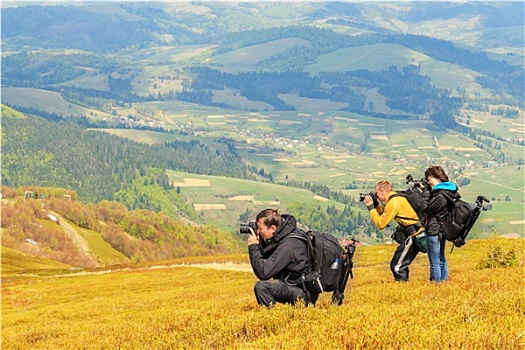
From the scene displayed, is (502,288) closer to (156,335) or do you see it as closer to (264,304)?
(264,304)

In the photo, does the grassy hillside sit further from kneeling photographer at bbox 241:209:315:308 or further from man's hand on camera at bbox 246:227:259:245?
man's hand on camera at bbox 246:227:259:245

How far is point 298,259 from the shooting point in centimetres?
1439

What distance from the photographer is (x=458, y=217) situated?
19172 millimetres

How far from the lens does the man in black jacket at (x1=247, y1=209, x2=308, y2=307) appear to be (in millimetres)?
14164

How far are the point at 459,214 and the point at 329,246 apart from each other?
6.50 meters

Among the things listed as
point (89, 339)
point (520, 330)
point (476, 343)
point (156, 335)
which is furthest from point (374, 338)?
point (89, 339)

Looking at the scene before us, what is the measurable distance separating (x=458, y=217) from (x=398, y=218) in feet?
6.36

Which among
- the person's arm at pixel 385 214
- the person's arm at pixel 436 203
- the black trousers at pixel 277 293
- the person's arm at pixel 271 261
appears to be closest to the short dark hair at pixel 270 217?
the person's arm at pixel 271 261

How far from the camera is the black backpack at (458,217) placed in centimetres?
1905

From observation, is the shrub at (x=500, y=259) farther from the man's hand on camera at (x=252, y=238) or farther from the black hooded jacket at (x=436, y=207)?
the man's hand on camera at (x=252, y=238)

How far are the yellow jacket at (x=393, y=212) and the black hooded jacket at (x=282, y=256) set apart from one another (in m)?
5.18

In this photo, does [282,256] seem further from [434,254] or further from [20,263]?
[20,263]

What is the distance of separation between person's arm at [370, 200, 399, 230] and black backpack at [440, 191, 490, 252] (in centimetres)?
159

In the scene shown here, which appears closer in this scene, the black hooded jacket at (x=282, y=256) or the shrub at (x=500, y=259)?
the black hooded jacket at (x=282, y=256)
